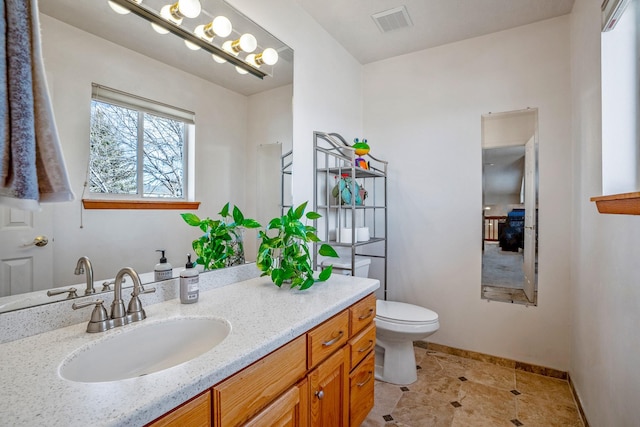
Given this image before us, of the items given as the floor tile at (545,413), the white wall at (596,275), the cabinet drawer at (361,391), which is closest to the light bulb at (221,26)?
the cabinet drawer at (361,391)

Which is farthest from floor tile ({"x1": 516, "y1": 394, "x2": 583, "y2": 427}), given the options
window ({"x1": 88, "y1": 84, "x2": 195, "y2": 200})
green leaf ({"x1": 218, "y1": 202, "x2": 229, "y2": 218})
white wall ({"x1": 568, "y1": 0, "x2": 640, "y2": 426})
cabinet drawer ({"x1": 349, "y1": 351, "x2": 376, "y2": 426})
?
window ({"x1": 88, "y1": 84, "x2": 195, "y2": 200})

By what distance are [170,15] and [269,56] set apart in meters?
0.60

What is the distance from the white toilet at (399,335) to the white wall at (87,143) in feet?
3.62

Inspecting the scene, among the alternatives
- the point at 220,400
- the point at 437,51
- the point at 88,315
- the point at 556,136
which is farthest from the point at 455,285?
the point at 88,315

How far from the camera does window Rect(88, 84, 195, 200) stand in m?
1.05

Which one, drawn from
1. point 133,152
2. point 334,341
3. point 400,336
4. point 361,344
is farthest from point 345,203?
point 133,152

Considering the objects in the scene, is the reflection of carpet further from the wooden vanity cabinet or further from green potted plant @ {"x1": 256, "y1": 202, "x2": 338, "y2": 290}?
green potted plant @ {"x1": 256, "y1": 202, "x2": 338, "y2": 290}

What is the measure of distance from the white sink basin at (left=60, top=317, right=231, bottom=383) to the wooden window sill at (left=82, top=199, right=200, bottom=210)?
1.47ft

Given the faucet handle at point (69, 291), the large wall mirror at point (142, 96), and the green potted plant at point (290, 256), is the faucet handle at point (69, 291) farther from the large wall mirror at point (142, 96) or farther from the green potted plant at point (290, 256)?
the green potted plant at point (290, 256)

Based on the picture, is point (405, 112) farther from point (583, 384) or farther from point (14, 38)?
point (14, 38)

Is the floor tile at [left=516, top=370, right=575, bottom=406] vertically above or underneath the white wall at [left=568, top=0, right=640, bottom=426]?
underneath

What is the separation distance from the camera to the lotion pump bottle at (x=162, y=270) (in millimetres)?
1212

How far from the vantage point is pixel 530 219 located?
7.31 feet

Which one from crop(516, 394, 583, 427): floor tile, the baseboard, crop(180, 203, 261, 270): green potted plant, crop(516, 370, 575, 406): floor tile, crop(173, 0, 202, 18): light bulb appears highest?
crop(173, 0, 202, 18): light bulb
